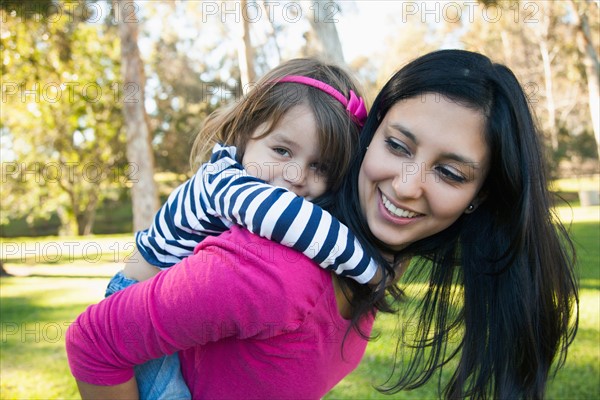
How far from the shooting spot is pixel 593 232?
1162cm

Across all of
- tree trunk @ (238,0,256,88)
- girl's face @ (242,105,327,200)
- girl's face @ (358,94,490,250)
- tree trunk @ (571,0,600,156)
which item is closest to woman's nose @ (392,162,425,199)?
girl's face @ (358,94,490,250)

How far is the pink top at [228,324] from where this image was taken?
1284 millimetres

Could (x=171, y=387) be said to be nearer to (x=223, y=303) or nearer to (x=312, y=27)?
(x=223, y=303)

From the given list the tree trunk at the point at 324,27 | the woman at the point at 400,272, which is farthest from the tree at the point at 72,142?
the woman at the point at 400,272

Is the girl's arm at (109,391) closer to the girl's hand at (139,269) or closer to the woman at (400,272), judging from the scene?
the woman at (400,272)

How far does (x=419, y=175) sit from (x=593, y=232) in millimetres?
11516

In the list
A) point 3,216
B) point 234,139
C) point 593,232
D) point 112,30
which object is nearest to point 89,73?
point 112,30

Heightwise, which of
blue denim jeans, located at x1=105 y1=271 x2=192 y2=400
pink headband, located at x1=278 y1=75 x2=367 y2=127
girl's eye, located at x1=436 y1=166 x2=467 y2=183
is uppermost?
pink headband, located at x1=278 y1=75 x2=367 y2=127

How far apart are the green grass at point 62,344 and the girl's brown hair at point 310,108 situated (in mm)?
747

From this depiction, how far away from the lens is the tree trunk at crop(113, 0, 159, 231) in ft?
36.8

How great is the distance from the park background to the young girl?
267mm

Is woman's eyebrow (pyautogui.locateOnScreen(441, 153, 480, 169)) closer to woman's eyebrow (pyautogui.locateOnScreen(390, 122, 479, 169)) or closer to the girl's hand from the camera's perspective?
woman's eyebrow (pyautogui.locateOnScreen(390, 122, 479, 169))

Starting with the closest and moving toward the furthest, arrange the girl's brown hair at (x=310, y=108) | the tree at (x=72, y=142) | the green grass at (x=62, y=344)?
the girl's brown hair at (x=310, y=108) → the green grass at (x=62, y=344) → the tree at (x=72, y=142)

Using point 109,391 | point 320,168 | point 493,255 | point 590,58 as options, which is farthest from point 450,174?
point 590,58
